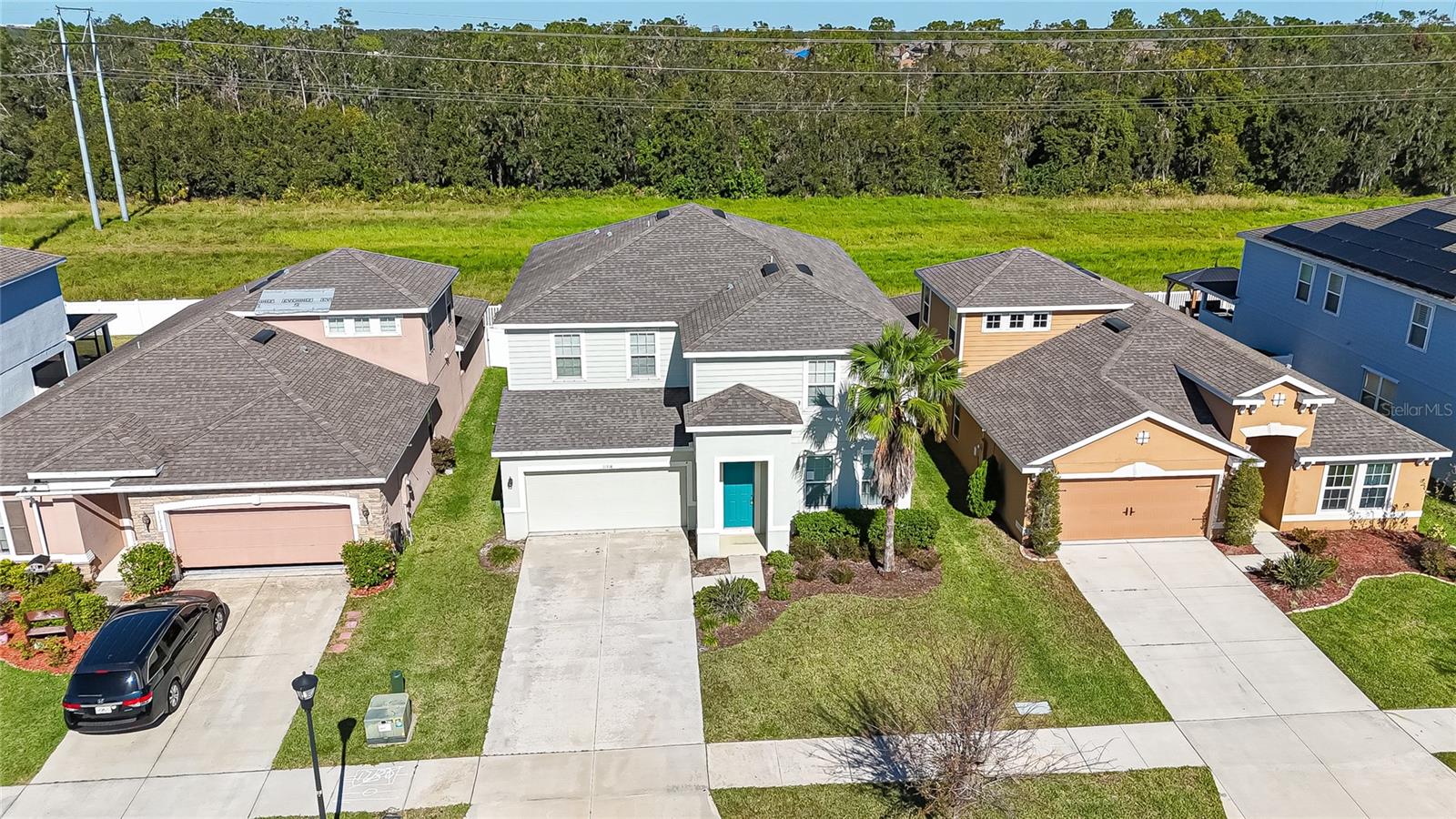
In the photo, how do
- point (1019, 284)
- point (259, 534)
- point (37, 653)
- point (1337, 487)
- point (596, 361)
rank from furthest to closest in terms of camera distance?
point (1019, 284) < point (596, 361) < point (1337, 487) < point (259, 534) < point (37, 653)

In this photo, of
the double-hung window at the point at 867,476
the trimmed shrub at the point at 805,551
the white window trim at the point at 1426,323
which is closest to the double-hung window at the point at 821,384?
the double-hung window at the point at 867,476

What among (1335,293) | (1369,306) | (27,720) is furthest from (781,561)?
(1335,293)

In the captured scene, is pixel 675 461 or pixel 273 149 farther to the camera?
pixel 273 149

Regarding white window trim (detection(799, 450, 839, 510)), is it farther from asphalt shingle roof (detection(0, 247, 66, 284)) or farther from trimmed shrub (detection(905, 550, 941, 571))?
asphalt shingle roof (detection(0, 247, 66, 284))

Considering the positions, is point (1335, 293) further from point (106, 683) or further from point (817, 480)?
point (106, 683)

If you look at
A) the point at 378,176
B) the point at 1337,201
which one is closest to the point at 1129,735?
the point at 378,176

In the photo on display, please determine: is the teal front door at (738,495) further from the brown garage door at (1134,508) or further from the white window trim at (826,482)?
the brown garage door at (1134,508)

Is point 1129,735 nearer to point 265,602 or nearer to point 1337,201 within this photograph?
point 265,602
